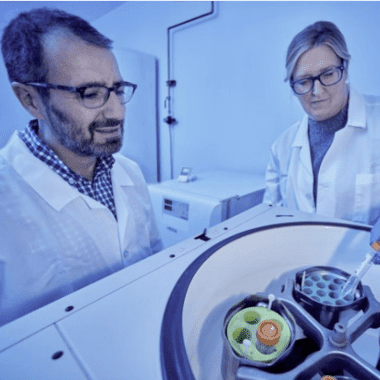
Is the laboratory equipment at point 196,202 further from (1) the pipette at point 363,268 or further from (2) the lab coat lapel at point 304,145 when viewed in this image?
(1) the pipette at point 363,268

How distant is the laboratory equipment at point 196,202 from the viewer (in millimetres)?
1104

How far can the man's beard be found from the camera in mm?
732

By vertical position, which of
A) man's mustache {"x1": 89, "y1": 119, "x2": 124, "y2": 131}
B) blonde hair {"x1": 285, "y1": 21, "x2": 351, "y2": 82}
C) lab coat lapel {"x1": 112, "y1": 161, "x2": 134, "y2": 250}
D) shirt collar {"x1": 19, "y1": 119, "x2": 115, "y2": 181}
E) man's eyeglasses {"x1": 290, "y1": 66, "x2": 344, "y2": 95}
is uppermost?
blonde hair {"x1": 285, "y1": 21, "x2": 351, "y2": 82}

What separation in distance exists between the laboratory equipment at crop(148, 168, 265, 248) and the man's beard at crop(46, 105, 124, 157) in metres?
0.49

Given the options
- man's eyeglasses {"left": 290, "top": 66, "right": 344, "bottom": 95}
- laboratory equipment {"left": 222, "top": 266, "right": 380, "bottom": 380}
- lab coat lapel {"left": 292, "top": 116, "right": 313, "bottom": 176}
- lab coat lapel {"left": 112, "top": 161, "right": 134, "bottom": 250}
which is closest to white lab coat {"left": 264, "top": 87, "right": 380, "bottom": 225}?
lab coat lapel {"left": 292, "top": 116, "right": 313, "bottom": 176}

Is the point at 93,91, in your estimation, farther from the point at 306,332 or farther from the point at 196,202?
the point at 306,332

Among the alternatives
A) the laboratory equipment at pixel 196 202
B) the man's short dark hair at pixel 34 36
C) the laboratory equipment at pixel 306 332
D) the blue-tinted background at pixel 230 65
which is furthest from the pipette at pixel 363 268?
the blue-tinted background at pixel 230 65

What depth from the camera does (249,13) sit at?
156 cm

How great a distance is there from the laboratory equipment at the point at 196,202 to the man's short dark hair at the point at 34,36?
2.34 ft

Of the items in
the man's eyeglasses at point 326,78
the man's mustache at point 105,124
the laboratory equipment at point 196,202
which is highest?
the man's eyeglasses at point 326,78

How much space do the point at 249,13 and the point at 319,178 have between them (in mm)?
1211

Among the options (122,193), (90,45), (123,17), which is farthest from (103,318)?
(123,17)

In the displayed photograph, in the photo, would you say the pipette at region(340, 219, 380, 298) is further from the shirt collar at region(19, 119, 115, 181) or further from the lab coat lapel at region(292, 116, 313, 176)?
the shirt collar at region(19, 119, 115, 181)

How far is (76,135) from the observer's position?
29.4 inches
